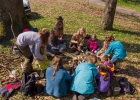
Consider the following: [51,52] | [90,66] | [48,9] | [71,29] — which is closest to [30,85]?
[90,66]

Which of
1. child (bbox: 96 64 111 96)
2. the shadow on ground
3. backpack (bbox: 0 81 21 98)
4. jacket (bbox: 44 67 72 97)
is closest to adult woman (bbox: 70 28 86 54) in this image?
child (bbox: 96 64 111 96)

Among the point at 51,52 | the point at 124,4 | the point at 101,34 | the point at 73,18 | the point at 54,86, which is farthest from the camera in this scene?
the point at 124,4

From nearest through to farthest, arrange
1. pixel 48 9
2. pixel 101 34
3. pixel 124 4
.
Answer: pixel 101 34 < pixel 48 9 < pixel 124 4

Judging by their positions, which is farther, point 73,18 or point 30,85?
point 73,18

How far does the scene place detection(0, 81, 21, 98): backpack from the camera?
6.06 meters

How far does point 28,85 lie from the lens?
596 cm

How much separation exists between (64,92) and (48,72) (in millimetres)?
800

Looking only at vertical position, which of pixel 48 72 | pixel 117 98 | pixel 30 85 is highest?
pixel 48 72

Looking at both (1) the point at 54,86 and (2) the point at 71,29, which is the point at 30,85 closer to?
(1) the point at 54,86

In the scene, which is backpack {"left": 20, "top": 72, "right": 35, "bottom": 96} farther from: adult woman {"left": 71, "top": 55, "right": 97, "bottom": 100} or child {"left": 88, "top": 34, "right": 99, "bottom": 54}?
child {"left": 88, "top": 34, "right": 99, "bottom": 54}

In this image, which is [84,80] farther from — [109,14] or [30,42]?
[109,14]

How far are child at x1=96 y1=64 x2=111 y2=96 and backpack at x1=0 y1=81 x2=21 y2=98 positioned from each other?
255 centimetres

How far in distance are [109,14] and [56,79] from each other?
7.12 m

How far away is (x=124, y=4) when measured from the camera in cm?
2344
